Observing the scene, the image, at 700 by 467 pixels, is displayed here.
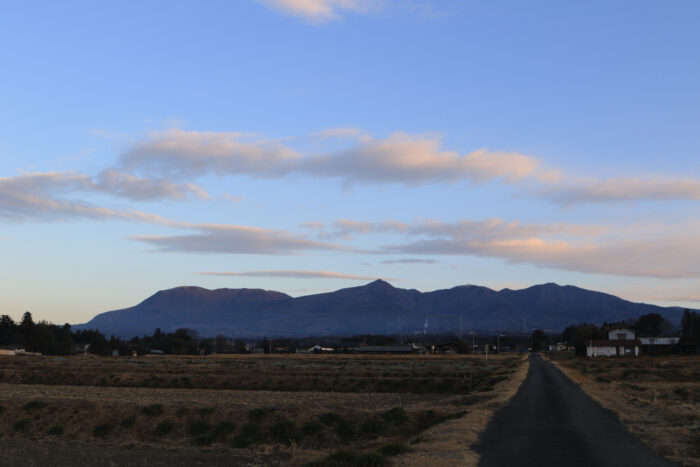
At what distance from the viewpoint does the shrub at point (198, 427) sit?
1358 inches

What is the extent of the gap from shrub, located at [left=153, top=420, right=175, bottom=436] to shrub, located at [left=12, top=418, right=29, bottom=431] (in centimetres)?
982

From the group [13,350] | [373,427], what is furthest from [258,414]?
[13,350]

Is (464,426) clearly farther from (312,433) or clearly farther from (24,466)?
(24,466)

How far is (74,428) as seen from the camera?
37750 millimetres

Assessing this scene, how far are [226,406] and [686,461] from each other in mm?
27760

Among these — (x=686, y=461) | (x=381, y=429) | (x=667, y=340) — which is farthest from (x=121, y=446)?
(x=667, y=340)

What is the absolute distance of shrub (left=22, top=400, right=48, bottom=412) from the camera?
138 feet

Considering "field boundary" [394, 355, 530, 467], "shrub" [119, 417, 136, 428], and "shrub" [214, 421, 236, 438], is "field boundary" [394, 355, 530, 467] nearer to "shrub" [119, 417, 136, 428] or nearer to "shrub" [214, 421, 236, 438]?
"shrub" [214, 421, 236, 438]

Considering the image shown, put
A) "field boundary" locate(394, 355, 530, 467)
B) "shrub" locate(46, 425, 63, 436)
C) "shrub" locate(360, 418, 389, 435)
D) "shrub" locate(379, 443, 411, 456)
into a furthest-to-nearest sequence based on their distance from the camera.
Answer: "shrub" locate(46, 425, 63, 436), "shrub" locate(360, 418, 389, 435), "shrub" locate(379, 443, 411, 456), "field boundary" locate(394, 355, 530, 467)

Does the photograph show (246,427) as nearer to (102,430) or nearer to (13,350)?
(102,430)

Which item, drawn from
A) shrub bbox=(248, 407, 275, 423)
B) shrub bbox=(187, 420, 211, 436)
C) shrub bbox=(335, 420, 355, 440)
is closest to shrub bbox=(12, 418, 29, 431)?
shrub bbox=(187, 420, 211, 436)

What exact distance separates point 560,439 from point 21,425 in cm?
3222

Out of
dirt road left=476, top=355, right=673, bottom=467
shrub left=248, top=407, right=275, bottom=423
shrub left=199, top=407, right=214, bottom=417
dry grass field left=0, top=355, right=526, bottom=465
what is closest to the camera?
dirt road left=476, top=355, right=673, bottom=467

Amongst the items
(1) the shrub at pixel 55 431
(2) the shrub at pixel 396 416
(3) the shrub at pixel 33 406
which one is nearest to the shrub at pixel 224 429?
(2) the shrub at pixel 396 416
